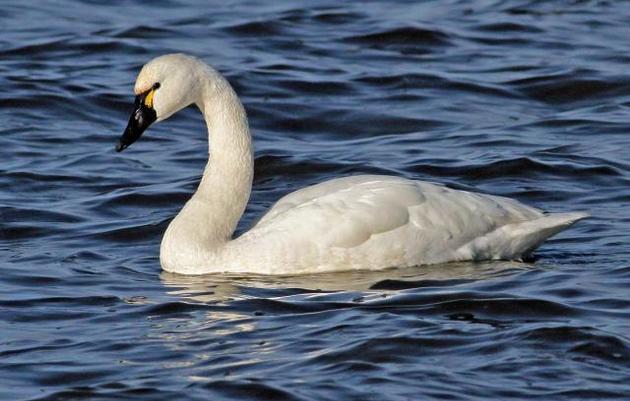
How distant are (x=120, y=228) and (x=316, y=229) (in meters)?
2.07

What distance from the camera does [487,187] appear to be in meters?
12.4

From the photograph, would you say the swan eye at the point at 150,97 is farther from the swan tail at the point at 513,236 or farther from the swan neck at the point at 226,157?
the swan tail at the point at 513,236

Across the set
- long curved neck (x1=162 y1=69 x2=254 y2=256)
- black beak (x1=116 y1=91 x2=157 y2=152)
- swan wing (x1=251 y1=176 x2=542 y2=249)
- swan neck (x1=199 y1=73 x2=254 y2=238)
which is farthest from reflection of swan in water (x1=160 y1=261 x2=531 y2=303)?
black beak (x1=116 y1=91 x2=157 y2=152)

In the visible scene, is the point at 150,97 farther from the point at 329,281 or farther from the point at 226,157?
the point at 329,281

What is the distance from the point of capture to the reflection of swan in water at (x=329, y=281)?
935 cm

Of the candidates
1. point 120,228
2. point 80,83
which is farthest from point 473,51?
point 120,228

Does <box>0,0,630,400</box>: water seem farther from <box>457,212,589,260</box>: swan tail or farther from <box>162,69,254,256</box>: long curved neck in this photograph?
<box>162,69,254,256</box>: long curved neck

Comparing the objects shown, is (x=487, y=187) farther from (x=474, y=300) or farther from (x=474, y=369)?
(x=474, y=369)

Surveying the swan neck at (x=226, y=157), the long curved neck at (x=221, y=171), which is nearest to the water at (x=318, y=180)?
the long curved neck at (x=221, y=171)

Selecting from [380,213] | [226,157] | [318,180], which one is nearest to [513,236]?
[380,213]

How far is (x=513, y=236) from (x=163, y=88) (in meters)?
2.27

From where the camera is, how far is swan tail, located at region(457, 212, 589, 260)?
996 cm

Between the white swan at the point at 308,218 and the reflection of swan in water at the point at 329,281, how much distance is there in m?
0.06

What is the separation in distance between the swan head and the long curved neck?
112 mm
